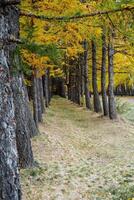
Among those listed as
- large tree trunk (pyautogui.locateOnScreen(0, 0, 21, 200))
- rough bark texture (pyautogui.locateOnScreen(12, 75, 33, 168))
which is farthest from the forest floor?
large tree trunk (pyautogui.locateOnScreen(0, 0, 21, 200))

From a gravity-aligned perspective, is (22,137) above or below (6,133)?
below

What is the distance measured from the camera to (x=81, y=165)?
1236 cm

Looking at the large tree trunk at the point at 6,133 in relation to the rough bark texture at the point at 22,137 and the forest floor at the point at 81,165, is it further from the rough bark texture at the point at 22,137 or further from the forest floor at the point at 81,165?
the rough bark texture at the point at 22,137

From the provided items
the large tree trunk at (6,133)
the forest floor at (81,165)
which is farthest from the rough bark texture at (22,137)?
the large tree trunk at (6,133)

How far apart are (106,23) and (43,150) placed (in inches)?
218

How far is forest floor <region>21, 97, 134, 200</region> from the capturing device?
31.6 ft

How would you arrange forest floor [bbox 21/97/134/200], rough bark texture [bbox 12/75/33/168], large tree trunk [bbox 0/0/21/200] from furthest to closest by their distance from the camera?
rough bark texture [bbox 12/75/33/168], forest floor [bbox 21/97/134/200], large tree trunk [bbox 0/0/21/200]

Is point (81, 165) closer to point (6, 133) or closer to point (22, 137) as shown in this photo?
point (22, 137)

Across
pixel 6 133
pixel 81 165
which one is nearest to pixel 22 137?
pixel 81 165

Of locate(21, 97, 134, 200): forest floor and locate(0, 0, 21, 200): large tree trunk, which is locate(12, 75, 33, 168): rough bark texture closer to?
locate(21, 97, 134, 200): forest floor

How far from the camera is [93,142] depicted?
1692cm

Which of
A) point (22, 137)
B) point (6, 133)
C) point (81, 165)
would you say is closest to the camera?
point (6, 133)

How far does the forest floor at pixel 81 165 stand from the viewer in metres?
9.62

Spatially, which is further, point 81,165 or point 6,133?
point 81,165
